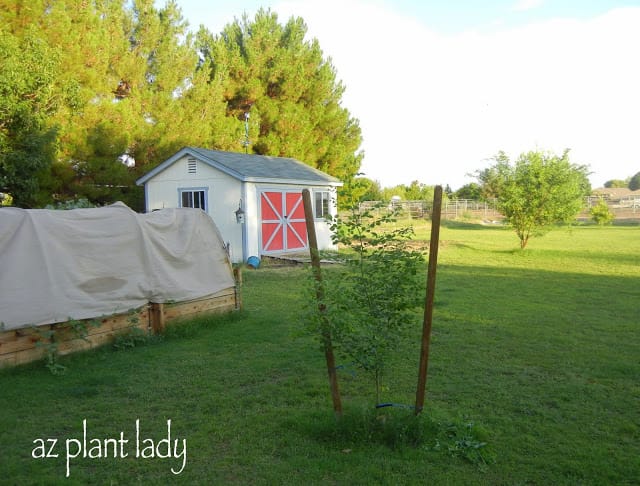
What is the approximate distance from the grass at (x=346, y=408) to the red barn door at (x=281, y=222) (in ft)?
26.0

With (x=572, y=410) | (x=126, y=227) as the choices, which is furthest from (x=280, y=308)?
(x=572, y=410)

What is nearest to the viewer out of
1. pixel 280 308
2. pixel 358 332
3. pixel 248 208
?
pixel 358 332

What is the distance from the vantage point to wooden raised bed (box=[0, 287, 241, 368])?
566 cm

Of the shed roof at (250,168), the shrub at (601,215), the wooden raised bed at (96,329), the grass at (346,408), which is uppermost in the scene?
the shed roof at (250,168)

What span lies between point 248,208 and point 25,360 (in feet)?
33.0

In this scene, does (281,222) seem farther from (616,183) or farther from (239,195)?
(616,183)

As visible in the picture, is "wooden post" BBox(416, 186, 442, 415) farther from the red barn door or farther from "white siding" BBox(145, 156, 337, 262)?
the red barn door

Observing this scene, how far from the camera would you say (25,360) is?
5.73 meters

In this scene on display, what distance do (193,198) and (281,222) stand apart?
2.78m

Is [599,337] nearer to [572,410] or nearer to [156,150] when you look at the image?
[572,410]

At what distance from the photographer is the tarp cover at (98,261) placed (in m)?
5.72

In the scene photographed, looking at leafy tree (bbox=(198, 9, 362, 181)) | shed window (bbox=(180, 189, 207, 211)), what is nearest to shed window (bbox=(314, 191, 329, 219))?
shed window (bbox=(180, 189, 207, 211))

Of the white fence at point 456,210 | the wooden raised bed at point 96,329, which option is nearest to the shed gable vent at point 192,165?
the wooden raised bed at point 96,329

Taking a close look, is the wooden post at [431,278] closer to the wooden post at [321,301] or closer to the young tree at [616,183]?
the wooden post at [321,301]
